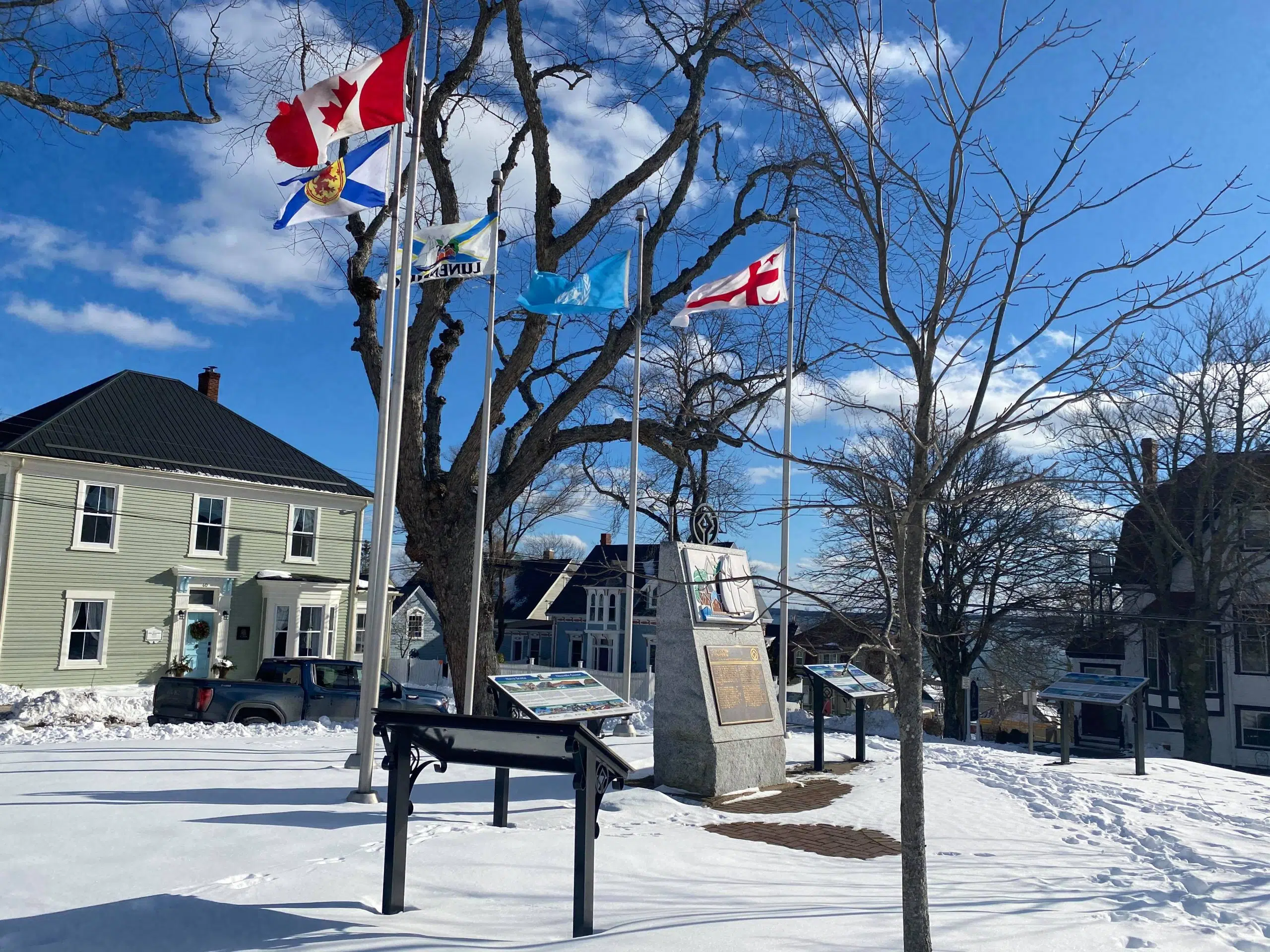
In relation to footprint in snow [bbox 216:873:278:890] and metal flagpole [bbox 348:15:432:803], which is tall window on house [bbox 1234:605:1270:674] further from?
footprint in snow [bbox 216:873:278:890]

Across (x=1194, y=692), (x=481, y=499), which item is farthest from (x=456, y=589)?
(x=1194, y=692)

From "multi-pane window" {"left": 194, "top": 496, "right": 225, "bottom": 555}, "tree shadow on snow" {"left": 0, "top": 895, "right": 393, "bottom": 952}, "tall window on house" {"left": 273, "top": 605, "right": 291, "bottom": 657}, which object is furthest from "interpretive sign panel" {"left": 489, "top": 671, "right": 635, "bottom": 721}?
"tall window on house" {"left": 273, "top": 605, "right": 291, "bottom": 657}

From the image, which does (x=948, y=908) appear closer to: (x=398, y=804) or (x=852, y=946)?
(x=852, y=946)

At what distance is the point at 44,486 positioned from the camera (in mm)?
23781

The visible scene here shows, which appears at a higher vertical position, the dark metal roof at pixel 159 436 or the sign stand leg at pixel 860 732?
the dark metal roof at pixel 159 436

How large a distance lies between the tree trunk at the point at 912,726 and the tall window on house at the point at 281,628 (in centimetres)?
2708

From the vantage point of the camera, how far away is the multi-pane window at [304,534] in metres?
29.3

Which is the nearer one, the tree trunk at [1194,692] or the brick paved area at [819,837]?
the brick paved area at [819,837]

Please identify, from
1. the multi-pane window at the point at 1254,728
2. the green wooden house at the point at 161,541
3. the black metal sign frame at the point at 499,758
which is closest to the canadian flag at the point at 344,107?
the black metal sign frame at the point at 499,758

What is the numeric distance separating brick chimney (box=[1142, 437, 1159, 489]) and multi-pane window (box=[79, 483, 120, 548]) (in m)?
27.4

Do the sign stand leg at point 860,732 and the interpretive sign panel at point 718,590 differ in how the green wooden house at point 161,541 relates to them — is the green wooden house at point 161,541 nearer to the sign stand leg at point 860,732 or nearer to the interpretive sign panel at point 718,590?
the sign stand leg at point 860,732

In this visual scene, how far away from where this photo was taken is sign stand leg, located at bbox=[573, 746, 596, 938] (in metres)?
4.61

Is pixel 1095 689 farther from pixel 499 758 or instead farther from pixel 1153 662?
pixel 1153 662

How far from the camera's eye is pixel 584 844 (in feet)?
15.6
